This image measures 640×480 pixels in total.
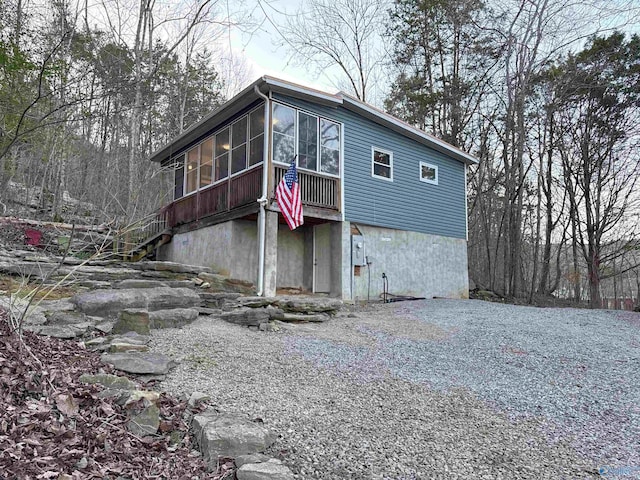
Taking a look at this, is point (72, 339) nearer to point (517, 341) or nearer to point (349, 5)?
point (517, 341)

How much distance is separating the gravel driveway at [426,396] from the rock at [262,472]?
0.13 metres

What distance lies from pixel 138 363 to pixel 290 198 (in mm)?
5251

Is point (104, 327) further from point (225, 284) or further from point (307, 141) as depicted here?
point (307, 141)

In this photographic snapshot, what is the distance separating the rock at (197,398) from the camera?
112 inches

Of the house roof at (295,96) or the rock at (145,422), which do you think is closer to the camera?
the rock at (145,422)

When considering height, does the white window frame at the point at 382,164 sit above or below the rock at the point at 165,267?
above

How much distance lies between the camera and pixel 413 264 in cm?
1134

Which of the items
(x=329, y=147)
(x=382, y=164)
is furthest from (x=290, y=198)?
(x=382, y=164)

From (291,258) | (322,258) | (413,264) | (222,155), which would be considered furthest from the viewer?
(413,264)

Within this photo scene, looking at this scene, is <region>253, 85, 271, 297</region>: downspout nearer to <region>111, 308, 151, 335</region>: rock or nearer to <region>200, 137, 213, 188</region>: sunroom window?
<region>200, 137, 213, 188</region>: sunroom window

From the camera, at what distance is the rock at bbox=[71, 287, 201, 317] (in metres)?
4.84

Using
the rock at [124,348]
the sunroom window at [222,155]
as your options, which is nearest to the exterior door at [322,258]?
the sunroom window at [222,155]

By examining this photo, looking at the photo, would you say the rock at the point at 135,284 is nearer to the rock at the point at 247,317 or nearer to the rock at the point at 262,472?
the rock at the point at 247,317

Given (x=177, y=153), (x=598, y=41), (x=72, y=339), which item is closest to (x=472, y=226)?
(x=598, y=41)
